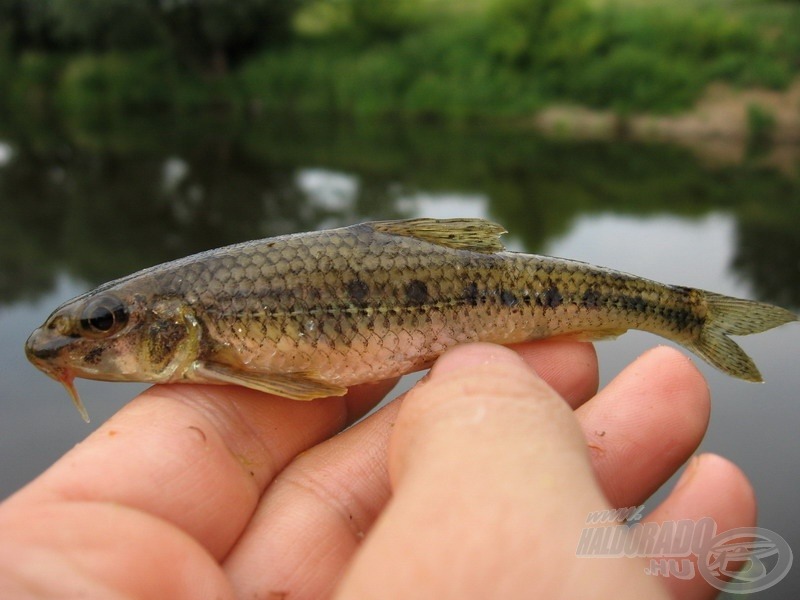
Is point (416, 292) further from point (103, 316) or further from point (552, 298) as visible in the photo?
point (103, 316)

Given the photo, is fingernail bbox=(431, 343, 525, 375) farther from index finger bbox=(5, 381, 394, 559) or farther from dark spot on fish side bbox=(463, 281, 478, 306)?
index finger bbox=(5, 381, 394, 559)

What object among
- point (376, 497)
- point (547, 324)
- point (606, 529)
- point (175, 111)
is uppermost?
point (606, 529)

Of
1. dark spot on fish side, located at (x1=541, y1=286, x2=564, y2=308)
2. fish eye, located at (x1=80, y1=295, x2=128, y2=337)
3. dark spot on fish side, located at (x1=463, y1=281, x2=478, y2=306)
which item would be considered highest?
fish eye, located at (x1=80, y1=295, x2=128, y2=337)

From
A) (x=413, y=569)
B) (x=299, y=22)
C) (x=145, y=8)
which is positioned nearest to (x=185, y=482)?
(x=413, y=569)

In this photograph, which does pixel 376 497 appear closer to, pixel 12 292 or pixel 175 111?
pixel 12 292

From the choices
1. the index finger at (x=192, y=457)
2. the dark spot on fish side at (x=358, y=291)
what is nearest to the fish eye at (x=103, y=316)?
the index finger at (x=192, y=457)

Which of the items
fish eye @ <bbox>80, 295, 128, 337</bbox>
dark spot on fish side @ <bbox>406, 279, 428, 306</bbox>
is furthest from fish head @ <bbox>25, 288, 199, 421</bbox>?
dark spot on fish side @ <bbox>406, 279, 428, 306</bbox>

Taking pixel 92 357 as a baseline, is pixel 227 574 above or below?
below

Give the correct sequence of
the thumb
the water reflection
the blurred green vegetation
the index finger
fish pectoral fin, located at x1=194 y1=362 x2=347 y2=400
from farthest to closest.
Answer: the blurred green vegetation → the water reflection → fish pectoral fin, located at x1=194 y1=362 x2=347 y2=400 → the index finger → the thumb
